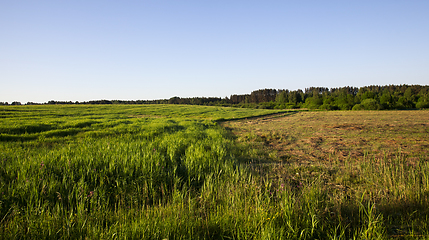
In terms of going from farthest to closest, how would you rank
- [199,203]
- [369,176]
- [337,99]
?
[337,99], [369,176], [199,203]

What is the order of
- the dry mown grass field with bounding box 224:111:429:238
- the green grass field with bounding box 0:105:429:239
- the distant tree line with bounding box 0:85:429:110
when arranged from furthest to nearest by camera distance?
the distant tree line with bounding box 0:85:429:110 → the dry mown grass field with bounding box 224:111:429:238 → the green grass field with bounding box 0:105:429:239

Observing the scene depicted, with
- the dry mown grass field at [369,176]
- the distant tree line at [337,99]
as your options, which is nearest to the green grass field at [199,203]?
the dry mown grass field at [369,176]

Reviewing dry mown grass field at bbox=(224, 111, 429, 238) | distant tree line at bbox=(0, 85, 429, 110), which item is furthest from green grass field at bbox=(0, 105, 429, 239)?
distant tree line at bbox=(0, 85, 429, 110)

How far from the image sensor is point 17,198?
3193 mm

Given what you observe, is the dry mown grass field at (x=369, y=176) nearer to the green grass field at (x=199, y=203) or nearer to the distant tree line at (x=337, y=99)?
the green grass field at (x=199, y=203)

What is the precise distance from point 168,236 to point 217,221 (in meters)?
0.73

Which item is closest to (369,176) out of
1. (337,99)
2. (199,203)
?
(199,203)

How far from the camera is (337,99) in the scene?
236 ft

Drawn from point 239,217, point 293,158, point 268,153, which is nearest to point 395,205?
point 239,217

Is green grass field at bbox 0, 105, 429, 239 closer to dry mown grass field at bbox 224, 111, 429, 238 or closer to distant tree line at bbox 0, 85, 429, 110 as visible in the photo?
dry mown grass field at bbox 224, 111, 429, 238

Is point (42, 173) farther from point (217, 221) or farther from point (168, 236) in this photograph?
point (217, 221)

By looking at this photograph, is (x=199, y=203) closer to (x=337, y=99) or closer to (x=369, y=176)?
(x=369, y=176)

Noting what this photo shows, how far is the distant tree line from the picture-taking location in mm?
54438

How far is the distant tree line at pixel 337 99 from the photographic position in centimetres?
5444
